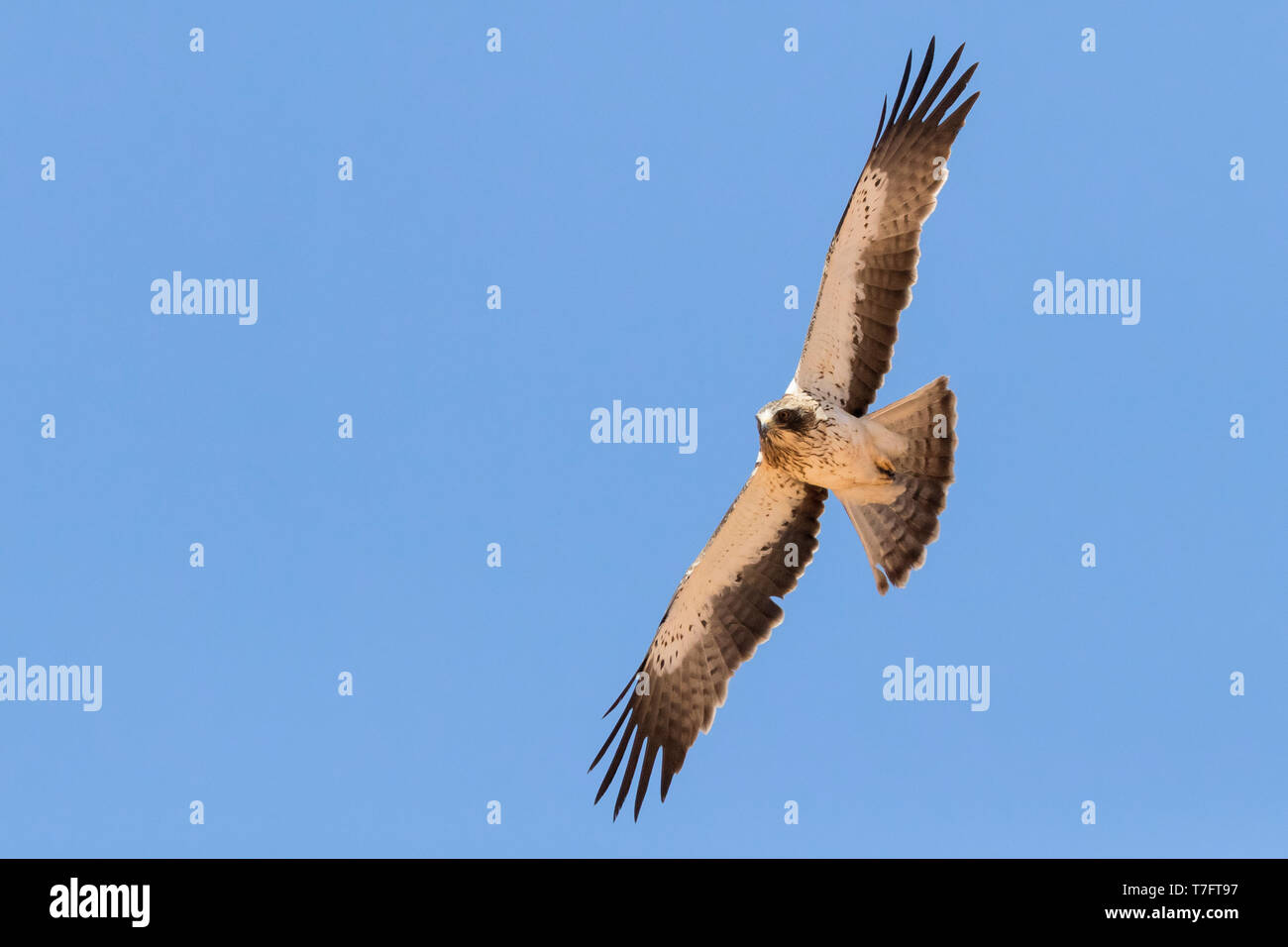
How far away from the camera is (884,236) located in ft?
39.3

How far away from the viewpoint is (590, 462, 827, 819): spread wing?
1276cm

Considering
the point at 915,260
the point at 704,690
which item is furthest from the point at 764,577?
the point at 915,260

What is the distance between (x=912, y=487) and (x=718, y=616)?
2.07m

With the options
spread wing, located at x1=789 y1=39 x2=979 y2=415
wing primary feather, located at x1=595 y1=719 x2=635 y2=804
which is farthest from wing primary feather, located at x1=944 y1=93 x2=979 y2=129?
wing primary feather, located at x1=595 y1=719 x2=635 y2=804

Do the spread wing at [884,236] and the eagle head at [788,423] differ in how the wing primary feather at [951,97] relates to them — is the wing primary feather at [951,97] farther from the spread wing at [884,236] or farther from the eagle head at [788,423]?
the eagle head at [788,423]

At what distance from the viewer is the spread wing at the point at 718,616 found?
41.9 feet

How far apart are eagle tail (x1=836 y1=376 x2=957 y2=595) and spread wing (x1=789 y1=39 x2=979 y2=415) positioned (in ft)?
1.44

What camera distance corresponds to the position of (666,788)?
12.8 meters

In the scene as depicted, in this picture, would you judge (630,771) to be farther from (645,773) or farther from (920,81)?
(920,81)

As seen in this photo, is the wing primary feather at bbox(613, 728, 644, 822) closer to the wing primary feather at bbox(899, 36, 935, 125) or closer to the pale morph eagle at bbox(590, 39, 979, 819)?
the pale morph eagle at bbox(590, 39, 979, 819)

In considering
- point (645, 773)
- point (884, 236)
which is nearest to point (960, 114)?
point (884, 236)

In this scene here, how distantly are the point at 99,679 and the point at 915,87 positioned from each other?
10.3 m
